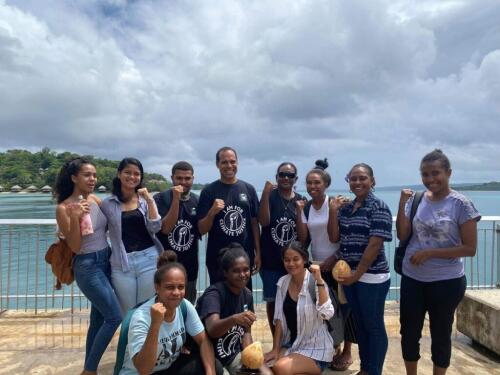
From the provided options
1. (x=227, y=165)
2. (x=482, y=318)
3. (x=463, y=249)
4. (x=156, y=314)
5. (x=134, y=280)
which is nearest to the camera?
(x=156, y=314)

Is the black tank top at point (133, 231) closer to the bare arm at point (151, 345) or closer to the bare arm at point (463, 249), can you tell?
the bare arm at point (151, 345)

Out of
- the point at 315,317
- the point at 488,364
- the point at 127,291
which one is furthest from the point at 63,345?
the point at 488,364

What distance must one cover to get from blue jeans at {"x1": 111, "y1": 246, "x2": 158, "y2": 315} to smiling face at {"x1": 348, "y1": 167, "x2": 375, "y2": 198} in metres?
1.83

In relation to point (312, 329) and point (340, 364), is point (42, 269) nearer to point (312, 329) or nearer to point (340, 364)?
point (340, 364)

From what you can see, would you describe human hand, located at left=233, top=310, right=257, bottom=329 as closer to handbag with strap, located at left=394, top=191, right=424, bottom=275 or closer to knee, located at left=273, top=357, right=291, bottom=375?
knee, located at left=273, top=357, right=291, bottom=375

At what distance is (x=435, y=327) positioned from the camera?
313 cm

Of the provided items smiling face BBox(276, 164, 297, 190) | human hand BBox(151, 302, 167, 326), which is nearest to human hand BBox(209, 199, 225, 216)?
smiling face BBox(276, 164, 297, 190)

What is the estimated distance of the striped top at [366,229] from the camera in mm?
3154

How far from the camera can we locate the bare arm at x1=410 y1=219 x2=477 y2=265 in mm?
A: 2902

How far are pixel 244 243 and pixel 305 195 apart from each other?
2.89 ft

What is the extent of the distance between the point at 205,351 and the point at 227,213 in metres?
1.34

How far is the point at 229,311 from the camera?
299cm

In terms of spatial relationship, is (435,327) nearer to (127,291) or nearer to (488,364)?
(488,364)

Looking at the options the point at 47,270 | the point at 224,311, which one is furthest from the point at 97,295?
the point at 47,270
